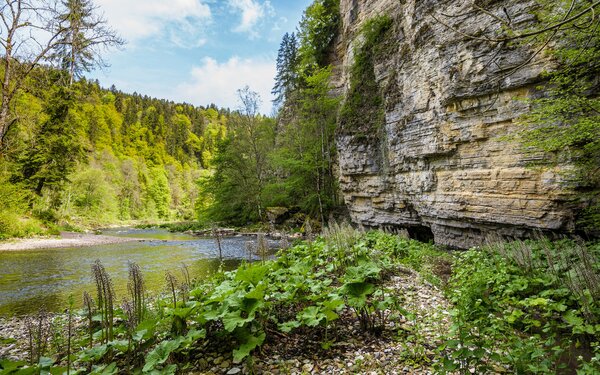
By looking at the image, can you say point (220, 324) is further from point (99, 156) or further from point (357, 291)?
point (99, 156)

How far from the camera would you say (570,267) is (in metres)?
5.08

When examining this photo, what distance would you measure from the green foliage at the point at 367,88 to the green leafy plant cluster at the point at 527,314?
37.3ft

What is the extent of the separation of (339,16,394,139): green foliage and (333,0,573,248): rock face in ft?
2.34

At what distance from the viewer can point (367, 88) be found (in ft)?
61.5

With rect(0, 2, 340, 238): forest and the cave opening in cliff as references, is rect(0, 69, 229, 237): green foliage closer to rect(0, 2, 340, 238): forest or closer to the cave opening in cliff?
rect(0, 2, 340, 238): forest

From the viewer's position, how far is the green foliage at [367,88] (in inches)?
679

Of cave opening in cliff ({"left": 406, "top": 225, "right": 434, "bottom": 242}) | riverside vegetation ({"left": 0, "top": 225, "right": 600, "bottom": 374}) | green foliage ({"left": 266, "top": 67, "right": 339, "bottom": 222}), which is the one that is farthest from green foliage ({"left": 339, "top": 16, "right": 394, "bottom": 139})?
riverside vegetation ({"left": 0, "top": 225, "right": 600, "bottom": 374})

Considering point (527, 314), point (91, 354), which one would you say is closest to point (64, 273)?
point (91, 354)

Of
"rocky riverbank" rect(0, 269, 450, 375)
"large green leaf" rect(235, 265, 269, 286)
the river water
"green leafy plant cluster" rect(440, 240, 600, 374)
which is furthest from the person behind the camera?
the river water

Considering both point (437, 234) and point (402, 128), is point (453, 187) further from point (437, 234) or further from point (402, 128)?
point (402, 128)

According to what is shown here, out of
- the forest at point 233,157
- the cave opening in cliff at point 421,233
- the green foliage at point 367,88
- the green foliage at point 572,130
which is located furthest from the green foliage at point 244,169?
the green foliage at point 572,130

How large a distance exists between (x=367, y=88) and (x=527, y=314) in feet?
A: 55.6

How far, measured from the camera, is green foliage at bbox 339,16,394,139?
56.5 ft

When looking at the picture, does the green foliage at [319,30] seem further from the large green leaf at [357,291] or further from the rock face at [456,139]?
the large green leaf at [357,291]
